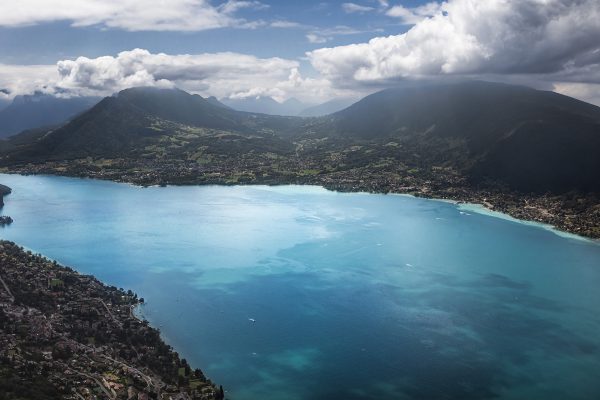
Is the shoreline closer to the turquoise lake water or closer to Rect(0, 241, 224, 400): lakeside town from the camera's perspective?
the turquoise lake water

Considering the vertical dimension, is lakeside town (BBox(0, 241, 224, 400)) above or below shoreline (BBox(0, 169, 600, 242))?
below

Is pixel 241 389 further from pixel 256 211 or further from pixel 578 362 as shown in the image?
pixel 256 211

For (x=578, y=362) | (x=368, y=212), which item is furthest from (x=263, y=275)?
(x=368, y=212)

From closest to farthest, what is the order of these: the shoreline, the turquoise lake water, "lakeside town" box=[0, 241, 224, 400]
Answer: "lakeside town" box=[0, 241, 224, 400] → the turquoise lake water → the shoreline

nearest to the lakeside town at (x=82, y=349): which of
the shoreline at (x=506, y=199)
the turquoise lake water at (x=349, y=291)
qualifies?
the turquoise lake water at (x=349, y=291)

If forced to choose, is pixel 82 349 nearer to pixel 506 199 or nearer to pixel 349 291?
pixel 349 291

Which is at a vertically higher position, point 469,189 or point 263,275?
point 469,189

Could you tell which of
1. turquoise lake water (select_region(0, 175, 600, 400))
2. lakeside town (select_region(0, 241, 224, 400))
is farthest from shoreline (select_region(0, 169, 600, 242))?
lakeside town (select_region(0, 241, 224, 400))
